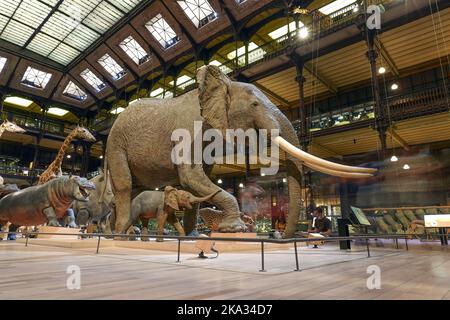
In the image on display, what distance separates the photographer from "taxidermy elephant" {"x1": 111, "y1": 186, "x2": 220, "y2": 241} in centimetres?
291

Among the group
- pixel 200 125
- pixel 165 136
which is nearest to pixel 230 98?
pixel 200 125

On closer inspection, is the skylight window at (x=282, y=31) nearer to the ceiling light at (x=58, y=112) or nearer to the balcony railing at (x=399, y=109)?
the balcony railing at (x=399, y=109)

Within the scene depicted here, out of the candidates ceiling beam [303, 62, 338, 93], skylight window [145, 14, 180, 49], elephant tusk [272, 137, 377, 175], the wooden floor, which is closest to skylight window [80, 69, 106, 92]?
skylight window [145, 14, 180, 49]

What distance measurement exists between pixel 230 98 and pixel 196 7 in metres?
14.4

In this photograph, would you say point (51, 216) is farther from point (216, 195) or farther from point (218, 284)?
point (218, 284)

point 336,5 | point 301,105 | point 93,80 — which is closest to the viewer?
point 301,105

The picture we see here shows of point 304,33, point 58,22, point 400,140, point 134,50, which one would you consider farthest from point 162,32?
point 400,140

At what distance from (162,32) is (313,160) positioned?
55.0 ft

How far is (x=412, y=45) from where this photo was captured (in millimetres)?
12266

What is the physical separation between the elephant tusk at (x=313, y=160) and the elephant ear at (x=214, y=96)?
19.4 inches

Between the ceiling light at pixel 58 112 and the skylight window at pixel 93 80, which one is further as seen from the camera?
the ceiling light at pixel 58 112

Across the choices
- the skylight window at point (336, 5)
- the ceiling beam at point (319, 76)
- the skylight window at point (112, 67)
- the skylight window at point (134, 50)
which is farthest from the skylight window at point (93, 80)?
the skylight window at point (336, 5)

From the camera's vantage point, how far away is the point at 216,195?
8.48 ft

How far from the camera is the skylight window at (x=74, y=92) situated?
22.9 meters
